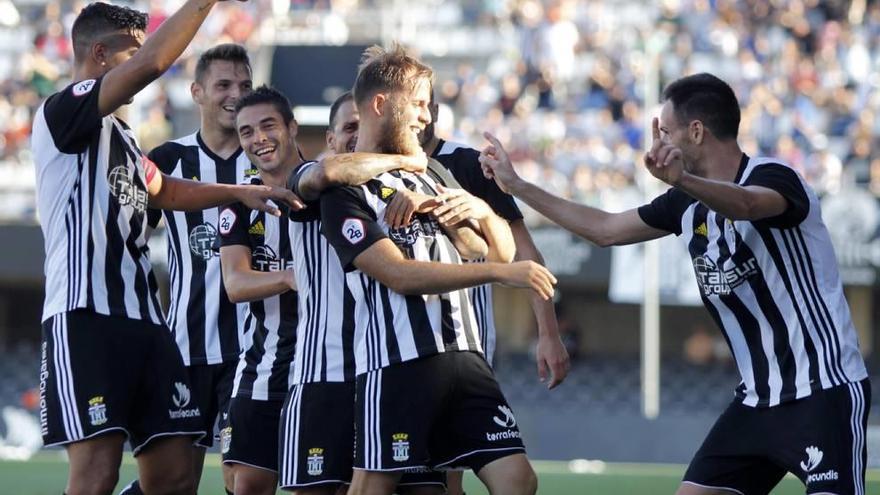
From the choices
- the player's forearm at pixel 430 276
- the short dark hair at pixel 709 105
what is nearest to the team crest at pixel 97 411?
the player's forearm at pixel 430 276

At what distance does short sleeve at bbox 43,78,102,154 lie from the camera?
19.3ft

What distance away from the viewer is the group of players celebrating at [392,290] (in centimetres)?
566

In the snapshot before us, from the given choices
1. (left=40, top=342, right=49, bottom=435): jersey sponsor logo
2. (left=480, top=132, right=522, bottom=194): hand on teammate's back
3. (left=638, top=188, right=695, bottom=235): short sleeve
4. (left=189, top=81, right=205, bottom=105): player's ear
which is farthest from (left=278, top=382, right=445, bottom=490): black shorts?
(left=189, top=81, right=205, bottom=105): player's ear

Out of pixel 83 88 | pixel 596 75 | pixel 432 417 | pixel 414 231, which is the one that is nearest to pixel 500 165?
pixel 414 231

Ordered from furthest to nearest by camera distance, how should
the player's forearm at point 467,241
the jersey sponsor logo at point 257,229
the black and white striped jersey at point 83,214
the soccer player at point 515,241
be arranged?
the jersey sponsor logo at point 257,229 → the soccer player at point 515,241 → the black and white striped jersey at point 83,214 → the player's forearm at point 467,241

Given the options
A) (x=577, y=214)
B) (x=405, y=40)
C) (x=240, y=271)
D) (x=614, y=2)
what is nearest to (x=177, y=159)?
(x=240, y=271)

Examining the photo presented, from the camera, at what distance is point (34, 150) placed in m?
6.13

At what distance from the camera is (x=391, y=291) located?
18.8ft

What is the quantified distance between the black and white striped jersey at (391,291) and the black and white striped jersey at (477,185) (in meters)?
1.25

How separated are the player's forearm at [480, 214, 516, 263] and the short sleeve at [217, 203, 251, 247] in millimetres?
1697

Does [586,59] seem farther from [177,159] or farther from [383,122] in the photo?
[383,122]

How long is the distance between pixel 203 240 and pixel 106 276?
1658 mm

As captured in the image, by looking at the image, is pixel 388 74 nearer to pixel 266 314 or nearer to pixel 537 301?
pixel 537 301

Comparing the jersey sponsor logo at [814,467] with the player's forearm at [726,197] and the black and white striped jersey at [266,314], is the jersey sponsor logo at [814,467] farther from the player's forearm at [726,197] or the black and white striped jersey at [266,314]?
the black and white striped jersey at [266,314]
